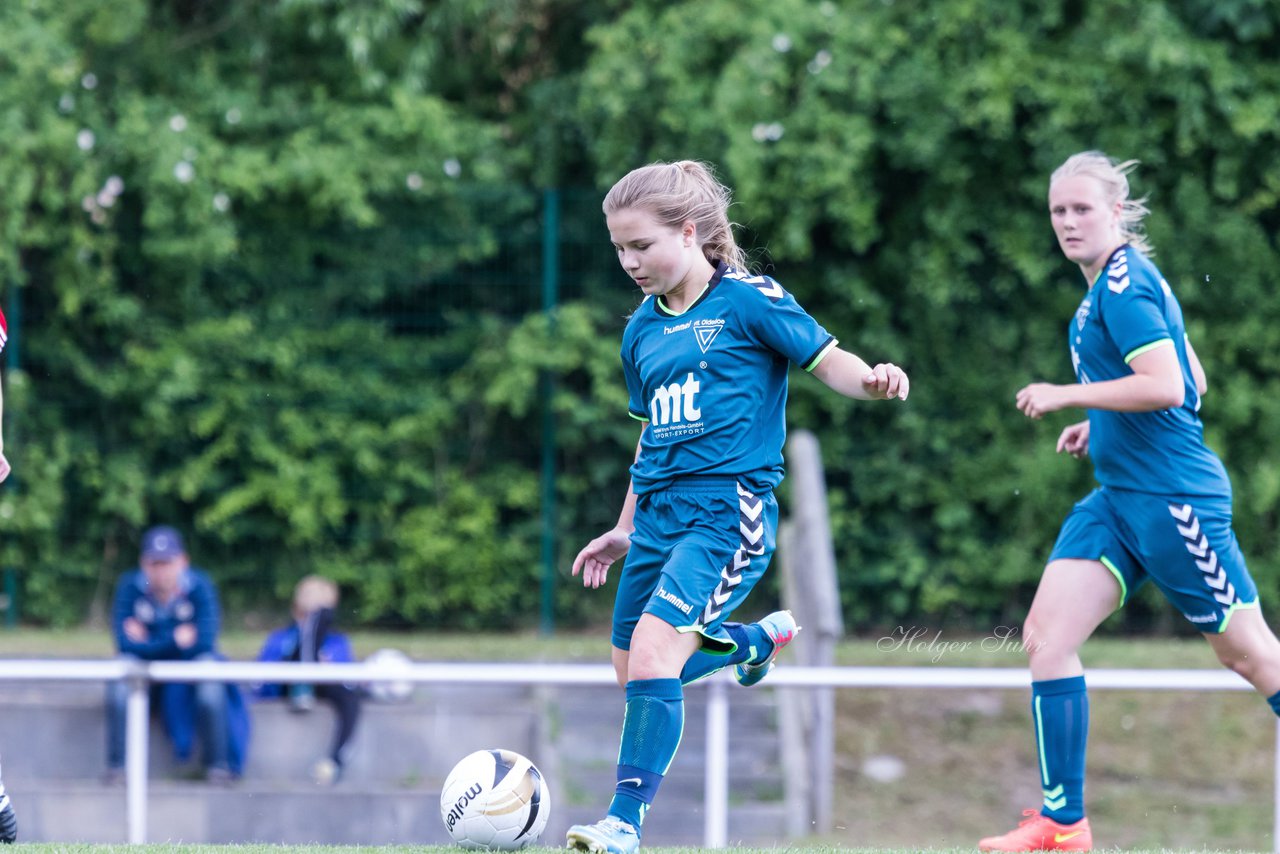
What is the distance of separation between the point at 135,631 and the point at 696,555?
5.40 meters

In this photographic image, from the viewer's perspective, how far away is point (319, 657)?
900cm

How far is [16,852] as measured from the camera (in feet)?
13.7

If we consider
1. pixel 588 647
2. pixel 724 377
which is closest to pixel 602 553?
pixel 724 377

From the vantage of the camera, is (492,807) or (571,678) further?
(571,678)

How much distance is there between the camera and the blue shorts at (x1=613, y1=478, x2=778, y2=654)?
4.12m

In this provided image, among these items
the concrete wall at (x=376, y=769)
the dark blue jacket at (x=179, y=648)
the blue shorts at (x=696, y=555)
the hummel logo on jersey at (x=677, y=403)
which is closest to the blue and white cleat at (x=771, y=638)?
the blue shorts at (x=696, y=555)

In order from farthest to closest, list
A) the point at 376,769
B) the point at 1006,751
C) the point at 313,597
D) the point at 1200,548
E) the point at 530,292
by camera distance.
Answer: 1. the point at 530,292
2. the point at 1006,751
3. the point at 313,597
4. the point at 376,769
5. the point at 1200,548

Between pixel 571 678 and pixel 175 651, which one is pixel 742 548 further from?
pixel 175 651

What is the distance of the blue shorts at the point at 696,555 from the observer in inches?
162

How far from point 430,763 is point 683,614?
526 centimetres

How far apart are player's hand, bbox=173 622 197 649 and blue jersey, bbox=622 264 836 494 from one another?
4.93m

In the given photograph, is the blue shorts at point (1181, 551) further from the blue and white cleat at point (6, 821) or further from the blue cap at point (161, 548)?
the blue cap at point (161, 548)

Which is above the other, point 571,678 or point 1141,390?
point 1141,390

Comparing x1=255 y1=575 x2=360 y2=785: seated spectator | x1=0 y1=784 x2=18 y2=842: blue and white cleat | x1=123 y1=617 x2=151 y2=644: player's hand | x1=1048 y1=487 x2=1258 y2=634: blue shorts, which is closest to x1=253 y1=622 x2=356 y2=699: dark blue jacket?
x1=255 y1=575 x2=360 y2=785: seated spectator
